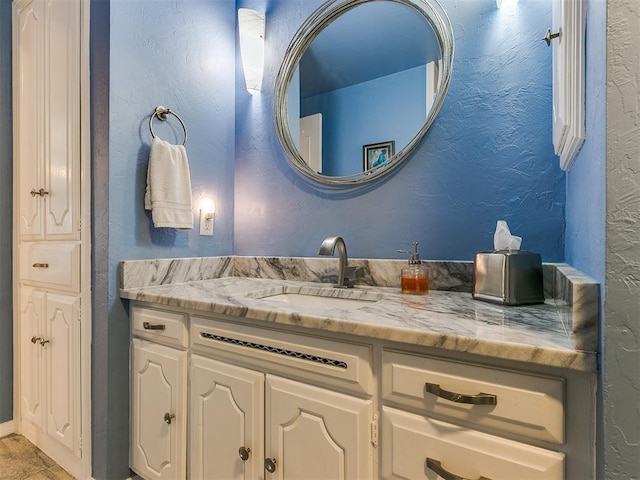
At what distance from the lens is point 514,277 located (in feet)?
3.01

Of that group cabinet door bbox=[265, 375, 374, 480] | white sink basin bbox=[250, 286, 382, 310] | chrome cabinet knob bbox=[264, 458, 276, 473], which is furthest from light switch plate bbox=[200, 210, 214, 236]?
chrome cabinet knob bbox=[264, 458, 276, 473]

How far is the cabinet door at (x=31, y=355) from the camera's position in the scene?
161 cm

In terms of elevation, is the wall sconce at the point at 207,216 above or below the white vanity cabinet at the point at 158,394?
above

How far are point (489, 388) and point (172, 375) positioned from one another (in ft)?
3.25

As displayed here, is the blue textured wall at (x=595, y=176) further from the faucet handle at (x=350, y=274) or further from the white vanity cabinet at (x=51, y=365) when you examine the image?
the white vanity cabinet at (x=51, y=365)

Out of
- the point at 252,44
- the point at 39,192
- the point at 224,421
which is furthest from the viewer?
the point at 252,44

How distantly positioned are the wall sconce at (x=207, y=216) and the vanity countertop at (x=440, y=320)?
44 cm

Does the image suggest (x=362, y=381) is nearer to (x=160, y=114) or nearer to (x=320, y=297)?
(x=320, y=297)

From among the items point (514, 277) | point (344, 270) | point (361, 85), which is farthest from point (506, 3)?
point (344, 270)

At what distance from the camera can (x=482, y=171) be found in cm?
119

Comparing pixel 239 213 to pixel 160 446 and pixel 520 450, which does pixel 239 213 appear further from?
pixel 520 450

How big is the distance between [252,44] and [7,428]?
222 cm

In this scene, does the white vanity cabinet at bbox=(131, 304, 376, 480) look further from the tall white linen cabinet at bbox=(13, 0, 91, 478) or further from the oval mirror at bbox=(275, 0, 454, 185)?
the oval mirror at bbox=(275, 0, 454, 185)

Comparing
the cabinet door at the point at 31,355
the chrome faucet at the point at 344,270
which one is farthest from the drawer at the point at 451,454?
the cabinet door at the point at 31,355
